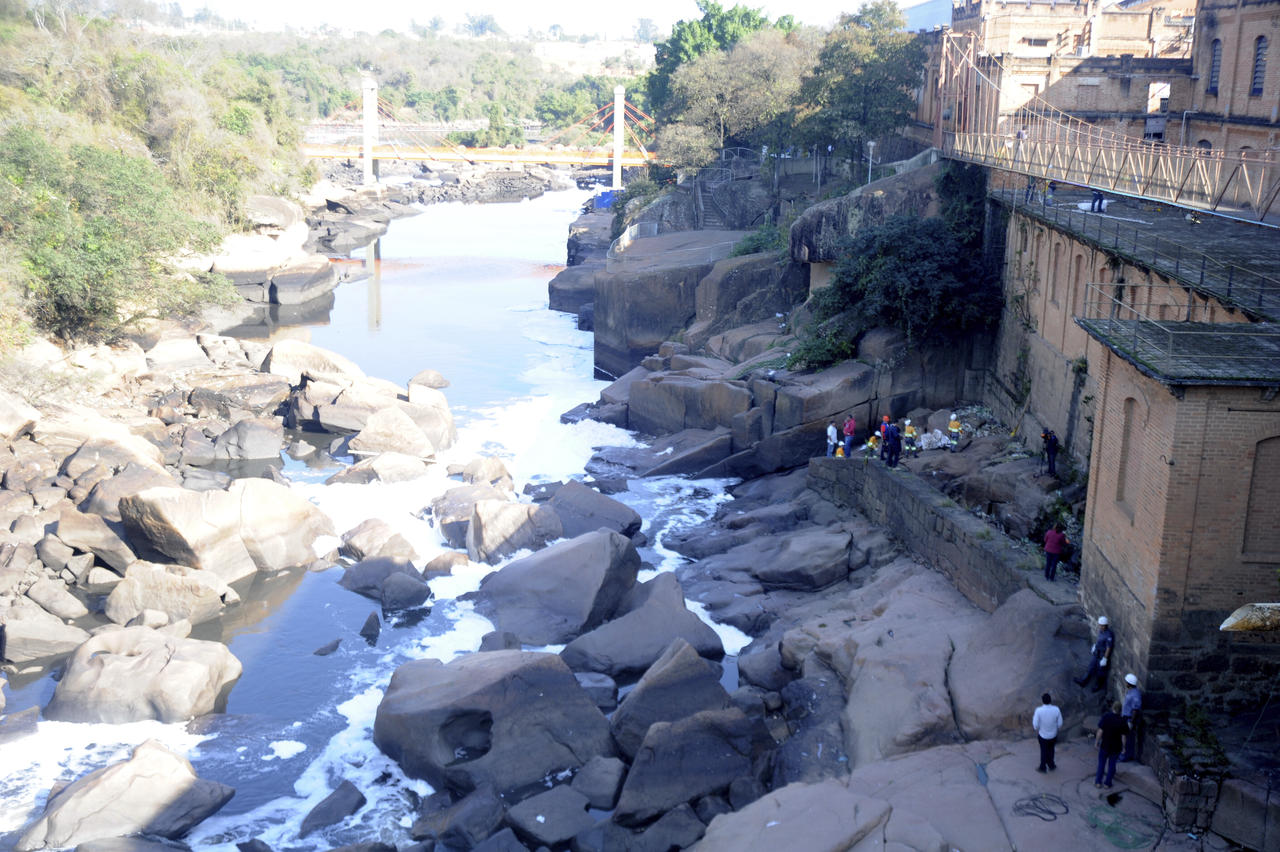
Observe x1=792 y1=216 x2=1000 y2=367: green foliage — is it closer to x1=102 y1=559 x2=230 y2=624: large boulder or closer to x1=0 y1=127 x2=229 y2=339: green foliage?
x1=102 y1=559 x2=230 y2=624: large boulder

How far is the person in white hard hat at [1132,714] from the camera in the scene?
11.3 metres

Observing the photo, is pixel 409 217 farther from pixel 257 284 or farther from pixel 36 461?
pixel 36 461

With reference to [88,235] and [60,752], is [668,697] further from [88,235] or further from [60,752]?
[88,235]

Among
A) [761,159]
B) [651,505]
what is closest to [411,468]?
[651,505]

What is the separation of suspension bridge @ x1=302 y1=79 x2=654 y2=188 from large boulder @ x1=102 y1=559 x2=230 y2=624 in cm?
3519

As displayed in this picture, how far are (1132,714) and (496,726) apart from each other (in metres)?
7.12

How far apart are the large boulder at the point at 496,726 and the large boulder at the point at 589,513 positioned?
6972 millimetres

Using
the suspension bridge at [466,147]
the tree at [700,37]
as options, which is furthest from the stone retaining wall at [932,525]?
the tree at [700,37]

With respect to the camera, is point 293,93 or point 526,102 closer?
point 293,93

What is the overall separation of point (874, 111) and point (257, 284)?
2512 centimetres

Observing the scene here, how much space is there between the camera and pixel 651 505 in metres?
23.4

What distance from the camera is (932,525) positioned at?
17.5 metres

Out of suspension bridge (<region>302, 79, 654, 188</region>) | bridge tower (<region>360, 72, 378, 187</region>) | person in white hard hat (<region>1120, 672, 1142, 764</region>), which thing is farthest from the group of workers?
bridge tower (<region>360, 72, 378, 187</region>)

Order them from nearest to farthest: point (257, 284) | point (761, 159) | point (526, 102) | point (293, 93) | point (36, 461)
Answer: point (36, 461) < point (761, 159) < point (257, 284) < point (293, 93) < point (526, 102)
